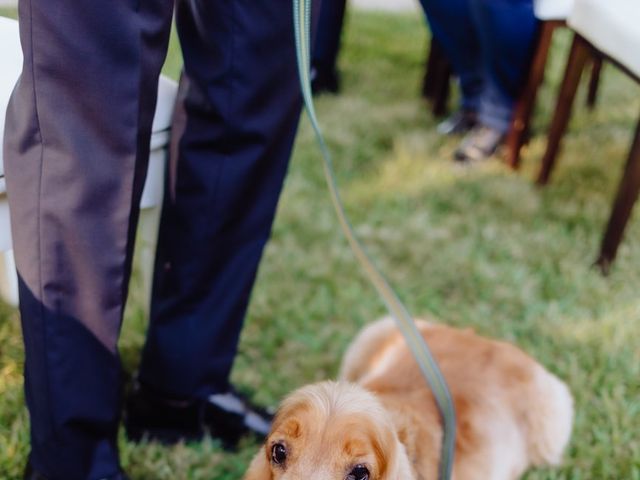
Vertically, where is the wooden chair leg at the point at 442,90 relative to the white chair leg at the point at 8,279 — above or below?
below

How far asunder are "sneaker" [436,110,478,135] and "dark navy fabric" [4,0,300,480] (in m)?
2.68

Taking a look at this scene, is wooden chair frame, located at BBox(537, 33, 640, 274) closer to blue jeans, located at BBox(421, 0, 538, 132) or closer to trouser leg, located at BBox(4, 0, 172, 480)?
blue jeans, located at BBox(421, 0, 538, 132)

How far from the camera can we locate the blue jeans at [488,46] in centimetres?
382

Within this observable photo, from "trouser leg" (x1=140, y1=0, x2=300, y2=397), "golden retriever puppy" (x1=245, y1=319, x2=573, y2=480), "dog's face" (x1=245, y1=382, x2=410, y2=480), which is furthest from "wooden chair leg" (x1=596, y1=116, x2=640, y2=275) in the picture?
"dog's face" (x1=245, y1=382, x2=410, y2=480)

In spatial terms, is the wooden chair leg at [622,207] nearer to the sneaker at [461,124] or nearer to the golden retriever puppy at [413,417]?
the golden retriever puppy at [413,417]

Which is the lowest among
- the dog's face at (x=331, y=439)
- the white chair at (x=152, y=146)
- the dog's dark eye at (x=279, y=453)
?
the dog's dark eye at (x=279, y=453)

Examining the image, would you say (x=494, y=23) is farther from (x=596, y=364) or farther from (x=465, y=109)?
(x=596, y=364)

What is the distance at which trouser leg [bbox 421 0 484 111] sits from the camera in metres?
4.09

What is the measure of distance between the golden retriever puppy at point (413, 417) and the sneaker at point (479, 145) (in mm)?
1792

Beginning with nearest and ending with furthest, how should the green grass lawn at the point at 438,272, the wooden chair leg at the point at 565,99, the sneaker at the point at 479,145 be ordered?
1. the green grass lawn at the point at 438,272
2. the wooden chair leg at the point at 565,99
3. the sneaker at the point at 479,145

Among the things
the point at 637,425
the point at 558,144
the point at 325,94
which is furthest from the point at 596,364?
the point at 325,94

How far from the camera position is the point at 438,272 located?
3.34 m

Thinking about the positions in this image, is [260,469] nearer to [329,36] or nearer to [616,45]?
[616,45]

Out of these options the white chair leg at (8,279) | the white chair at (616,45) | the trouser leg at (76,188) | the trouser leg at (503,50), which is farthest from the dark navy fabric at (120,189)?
the trouser leg at (503,50)
